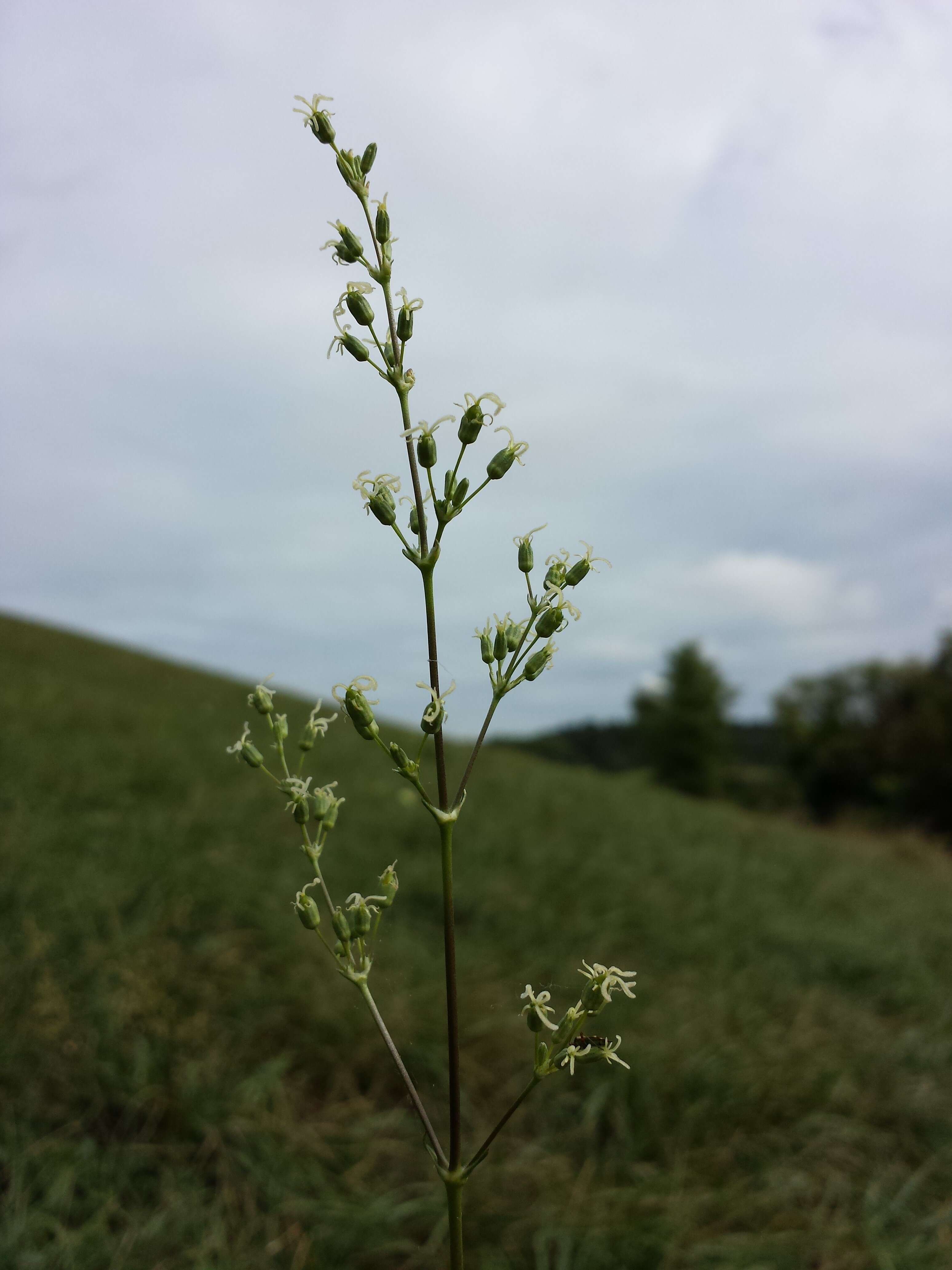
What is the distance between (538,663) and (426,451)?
297 millimetres

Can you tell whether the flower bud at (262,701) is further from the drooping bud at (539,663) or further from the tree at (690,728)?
the tree at (690,728)

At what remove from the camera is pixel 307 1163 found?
13.0 ft

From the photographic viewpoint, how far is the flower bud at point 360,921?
107 cm

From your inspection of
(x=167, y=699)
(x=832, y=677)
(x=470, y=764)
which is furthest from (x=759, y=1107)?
(x=832, y=677)

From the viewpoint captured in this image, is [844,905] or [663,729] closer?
[844,905]

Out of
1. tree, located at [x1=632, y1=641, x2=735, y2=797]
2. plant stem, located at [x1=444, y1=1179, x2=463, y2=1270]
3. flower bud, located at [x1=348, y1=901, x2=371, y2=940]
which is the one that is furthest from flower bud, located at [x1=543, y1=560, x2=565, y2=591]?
tree, located at [x1=632, y1=641, x2=735, y2=797]

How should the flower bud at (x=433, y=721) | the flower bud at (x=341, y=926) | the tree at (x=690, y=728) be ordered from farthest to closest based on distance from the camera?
1. the tree at (x=690, y=728)
2. the flower bud at (x=341, y=926)
3. the flower bud at (x=433, y=721)

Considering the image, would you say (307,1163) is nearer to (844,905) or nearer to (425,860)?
(425,860)

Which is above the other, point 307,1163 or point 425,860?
point 425,860

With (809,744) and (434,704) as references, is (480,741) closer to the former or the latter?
(434,704)

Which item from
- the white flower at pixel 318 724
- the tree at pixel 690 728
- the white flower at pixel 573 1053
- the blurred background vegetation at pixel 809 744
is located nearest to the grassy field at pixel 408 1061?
the white flower at pixel 573 1053

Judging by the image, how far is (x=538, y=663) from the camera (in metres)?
1.09

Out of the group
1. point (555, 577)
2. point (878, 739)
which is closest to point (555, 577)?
point (555, 577)

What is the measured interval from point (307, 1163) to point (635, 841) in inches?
245
